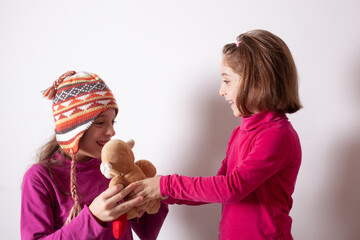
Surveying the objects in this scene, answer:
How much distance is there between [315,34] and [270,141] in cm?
52

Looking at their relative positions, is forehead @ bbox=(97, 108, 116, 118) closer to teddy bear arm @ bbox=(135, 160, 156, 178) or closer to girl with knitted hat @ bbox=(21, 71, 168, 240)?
girl with knitted hat @ bbox=(21, 71, 168, 240)

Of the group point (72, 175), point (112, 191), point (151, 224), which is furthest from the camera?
point (151, 224)

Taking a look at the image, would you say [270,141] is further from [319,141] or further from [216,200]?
[319,141]

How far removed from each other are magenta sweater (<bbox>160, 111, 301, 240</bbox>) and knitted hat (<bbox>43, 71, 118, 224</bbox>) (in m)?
0.28

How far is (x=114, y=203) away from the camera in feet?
2.64

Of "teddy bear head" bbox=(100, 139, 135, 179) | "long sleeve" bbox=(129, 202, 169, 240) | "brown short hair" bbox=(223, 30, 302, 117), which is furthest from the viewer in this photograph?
"long sleeve" bbox=(129, 202, 169, 240)

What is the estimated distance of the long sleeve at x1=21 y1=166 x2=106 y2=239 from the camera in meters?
0.83

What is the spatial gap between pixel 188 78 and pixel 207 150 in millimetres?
298

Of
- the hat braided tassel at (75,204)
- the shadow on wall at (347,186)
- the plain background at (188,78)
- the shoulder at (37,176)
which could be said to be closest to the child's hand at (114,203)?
the hat braided tassel at (75,204)

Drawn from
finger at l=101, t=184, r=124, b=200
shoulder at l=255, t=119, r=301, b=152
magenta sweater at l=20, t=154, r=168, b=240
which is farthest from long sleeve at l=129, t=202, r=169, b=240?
shoulder at l=255, t=119, r=301, b=152

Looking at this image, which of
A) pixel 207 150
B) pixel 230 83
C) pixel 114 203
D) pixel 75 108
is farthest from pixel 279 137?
pixel 75 108

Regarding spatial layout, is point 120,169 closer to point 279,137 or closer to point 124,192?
point 124,192

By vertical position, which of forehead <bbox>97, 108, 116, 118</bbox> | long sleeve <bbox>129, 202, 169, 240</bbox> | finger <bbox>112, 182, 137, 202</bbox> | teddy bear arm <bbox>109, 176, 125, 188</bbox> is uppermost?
forehead <bbox>97, 108, 116, 118</bbox>

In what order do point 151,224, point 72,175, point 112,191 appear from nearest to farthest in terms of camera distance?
1. point 112,191
2. point 72,175
3. point 151,224
